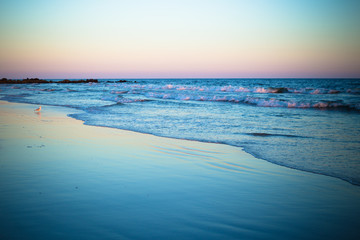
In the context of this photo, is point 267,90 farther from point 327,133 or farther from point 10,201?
point 10,201

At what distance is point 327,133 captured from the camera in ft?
26.5

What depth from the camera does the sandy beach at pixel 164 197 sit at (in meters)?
2.55

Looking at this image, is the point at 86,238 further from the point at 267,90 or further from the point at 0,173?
the point at 267,90

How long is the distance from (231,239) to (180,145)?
428 centimetres

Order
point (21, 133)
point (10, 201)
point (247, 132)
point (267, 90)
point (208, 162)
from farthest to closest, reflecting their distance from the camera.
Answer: point (267, 90)
point (247, 132)
point (21, 133)
point (208, 162)
point (10, 201)

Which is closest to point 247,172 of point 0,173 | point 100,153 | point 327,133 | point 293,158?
point 293,158

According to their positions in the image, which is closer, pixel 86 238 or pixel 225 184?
pixel 86 238

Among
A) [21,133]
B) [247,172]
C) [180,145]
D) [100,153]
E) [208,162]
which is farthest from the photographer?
[21,133]

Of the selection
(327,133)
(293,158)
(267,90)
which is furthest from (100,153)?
(267,90)

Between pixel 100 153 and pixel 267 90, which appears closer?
pixel 100 153

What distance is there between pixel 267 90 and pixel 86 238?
1326 inches

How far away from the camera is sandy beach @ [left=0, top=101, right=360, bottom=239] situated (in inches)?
100

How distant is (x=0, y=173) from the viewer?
13.5 ft

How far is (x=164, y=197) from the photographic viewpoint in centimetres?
332
